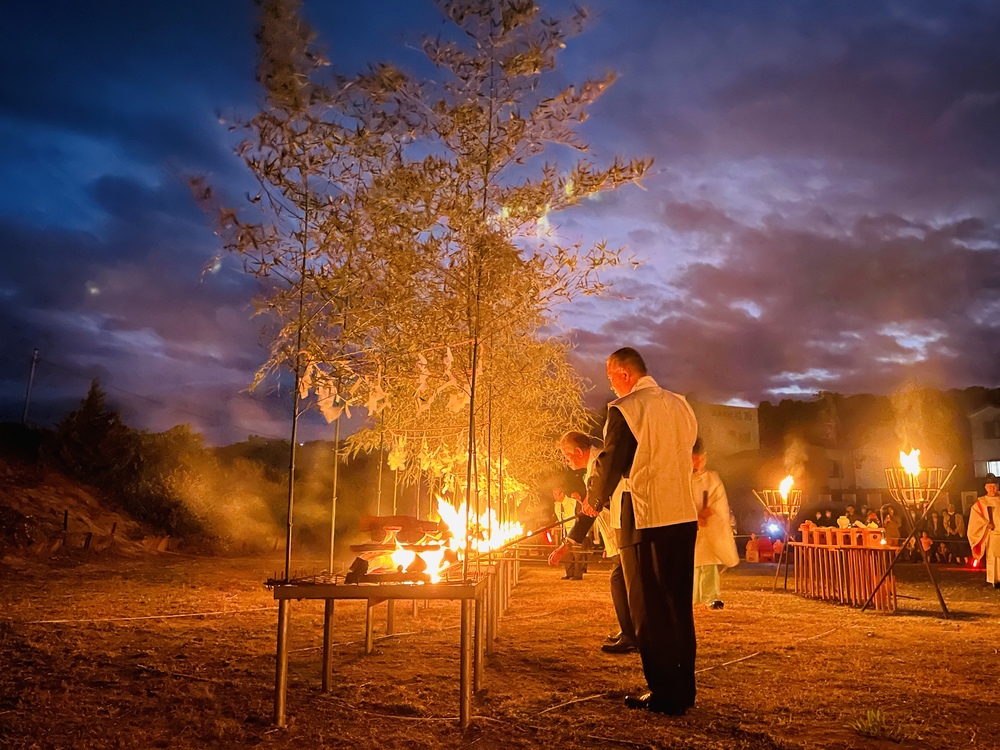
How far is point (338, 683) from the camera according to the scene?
17.3ft

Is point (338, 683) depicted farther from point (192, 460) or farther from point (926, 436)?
point (926, 436)

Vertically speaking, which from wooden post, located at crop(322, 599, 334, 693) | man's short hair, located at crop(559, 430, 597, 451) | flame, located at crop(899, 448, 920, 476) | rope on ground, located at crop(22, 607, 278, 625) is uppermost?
flame, located at crop(899, 448, 920, 476)

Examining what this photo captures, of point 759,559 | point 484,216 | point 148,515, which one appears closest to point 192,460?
point 148,515

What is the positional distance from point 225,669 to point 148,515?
861 inches

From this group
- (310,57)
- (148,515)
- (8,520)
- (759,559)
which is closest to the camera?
(310,57)

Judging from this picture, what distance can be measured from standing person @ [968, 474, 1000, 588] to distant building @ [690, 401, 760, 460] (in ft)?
124

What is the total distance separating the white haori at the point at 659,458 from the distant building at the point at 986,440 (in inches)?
1688

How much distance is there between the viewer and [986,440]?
134ft

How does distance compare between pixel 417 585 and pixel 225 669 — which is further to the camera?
pixel 225 669

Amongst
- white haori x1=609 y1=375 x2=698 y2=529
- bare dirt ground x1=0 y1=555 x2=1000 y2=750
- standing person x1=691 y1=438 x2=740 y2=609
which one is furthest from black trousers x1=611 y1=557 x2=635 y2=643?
standing person x1=691 y1=438 x2=740 y2=609

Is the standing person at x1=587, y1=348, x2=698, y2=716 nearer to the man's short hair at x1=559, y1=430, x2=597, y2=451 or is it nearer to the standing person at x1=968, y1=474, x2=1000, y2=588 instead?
the man's short hair at x1=559, y1=430, x2=597, y2=451

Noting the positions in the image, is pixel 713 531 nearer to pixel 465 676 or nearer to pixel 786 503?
pixel 786 503

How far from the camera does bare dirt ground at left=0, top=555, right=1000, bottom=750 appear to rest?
4.05 metres

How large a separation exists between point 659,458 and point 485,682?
6.77ft
